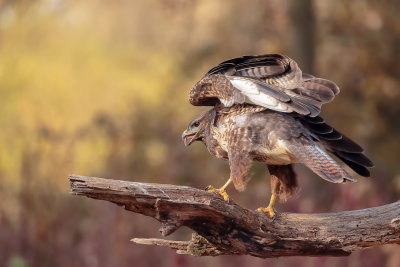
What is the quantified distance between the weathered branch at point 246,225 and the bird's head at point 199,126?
40.4 inches

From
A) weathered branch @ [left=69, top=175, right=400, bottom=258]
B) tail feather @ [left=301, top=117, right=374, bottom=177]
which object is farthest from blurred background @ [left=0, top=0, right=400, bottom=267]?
weathered branch @ [left=69, top=175, right=400, bottom=258]

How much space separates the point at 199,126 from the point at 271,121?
0.66 meters

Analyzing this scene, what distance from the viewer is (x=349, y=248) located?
14.9 ft

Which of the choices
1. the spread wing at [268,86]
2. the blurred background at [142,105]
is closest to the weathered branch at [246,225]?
the spread wing at [268,86]

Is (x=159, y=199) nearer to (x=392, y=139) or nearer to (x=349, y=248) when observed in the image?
(x=349, y=248)

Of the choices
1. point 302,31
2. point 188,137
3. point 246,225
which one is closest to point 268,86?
point 188,137

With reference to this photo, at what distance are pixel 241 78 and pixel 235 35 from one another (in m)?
10.2

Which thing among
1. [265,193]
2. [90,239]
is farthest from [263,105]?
[265,193]

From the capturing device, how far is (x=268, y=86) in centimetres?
490

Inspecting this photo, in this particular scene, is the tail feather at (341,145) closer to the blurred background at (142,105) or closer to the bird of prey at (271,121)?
the bird of prey at (271,121)

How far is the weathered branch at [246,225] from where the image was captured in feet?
13.2

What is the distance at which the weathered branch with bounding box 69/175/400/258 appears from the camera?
403 cm

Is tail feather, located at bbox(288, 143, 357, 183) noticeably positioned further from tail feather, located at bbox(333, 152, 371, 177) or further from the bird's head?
the bird's head

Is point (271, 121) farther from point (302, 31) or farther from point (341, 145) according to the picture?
point (302, 31)
